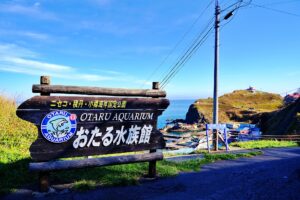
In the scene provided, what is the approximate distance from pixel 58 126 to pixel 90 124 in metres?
0.72

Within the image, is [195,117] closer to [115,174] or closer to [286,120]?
[286,120]

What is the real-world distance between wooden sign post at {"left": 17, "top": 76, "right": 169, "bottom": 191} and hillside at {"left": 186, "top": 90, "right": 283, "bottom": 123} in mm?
110369

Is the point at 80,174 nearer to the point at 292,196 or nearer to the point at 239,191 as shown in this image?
the point at 239,191

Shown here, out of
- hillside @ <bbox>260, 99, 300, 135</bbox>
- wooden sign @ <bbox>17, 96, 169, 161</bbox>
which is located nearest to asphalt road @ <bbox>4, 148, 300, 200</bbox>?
wooden sign @ <bbox>17, 96, 169, 161</bbox>

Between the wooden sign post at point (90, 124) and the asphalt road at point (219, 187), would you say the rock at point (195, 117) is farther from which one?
the wooden sign post at point (90, 124)

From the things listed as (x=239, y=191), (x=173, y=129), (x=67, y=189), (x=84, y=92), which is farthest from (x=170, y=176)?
(x=173, y=129)

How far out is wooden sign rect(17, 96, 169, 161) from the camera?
579 cm

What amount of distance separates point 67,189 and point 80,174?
105cm

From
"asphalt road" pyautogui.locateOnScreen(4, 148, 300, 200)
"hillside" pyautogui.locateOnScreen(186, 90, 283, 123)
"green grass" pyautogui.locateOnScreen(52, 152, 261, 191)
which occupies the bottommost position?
"asphalt road" pyautogui.locateOnScreen(4, 148, 300, 200)

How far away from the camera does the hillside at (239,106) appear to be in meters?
118

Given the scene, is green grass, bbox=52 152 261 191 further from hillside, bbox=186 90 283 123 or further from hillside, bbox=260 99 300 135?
hillside, bbox=186 90 283 123

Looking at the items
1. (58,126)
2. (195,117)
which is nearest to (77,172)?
(58,126)

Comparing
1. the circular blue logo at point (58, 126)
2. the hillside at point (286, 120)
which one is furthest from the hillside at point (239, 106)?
the circular blue logo at point (58, 126)

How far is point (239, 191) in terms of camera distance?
Result: 605 centimetres
